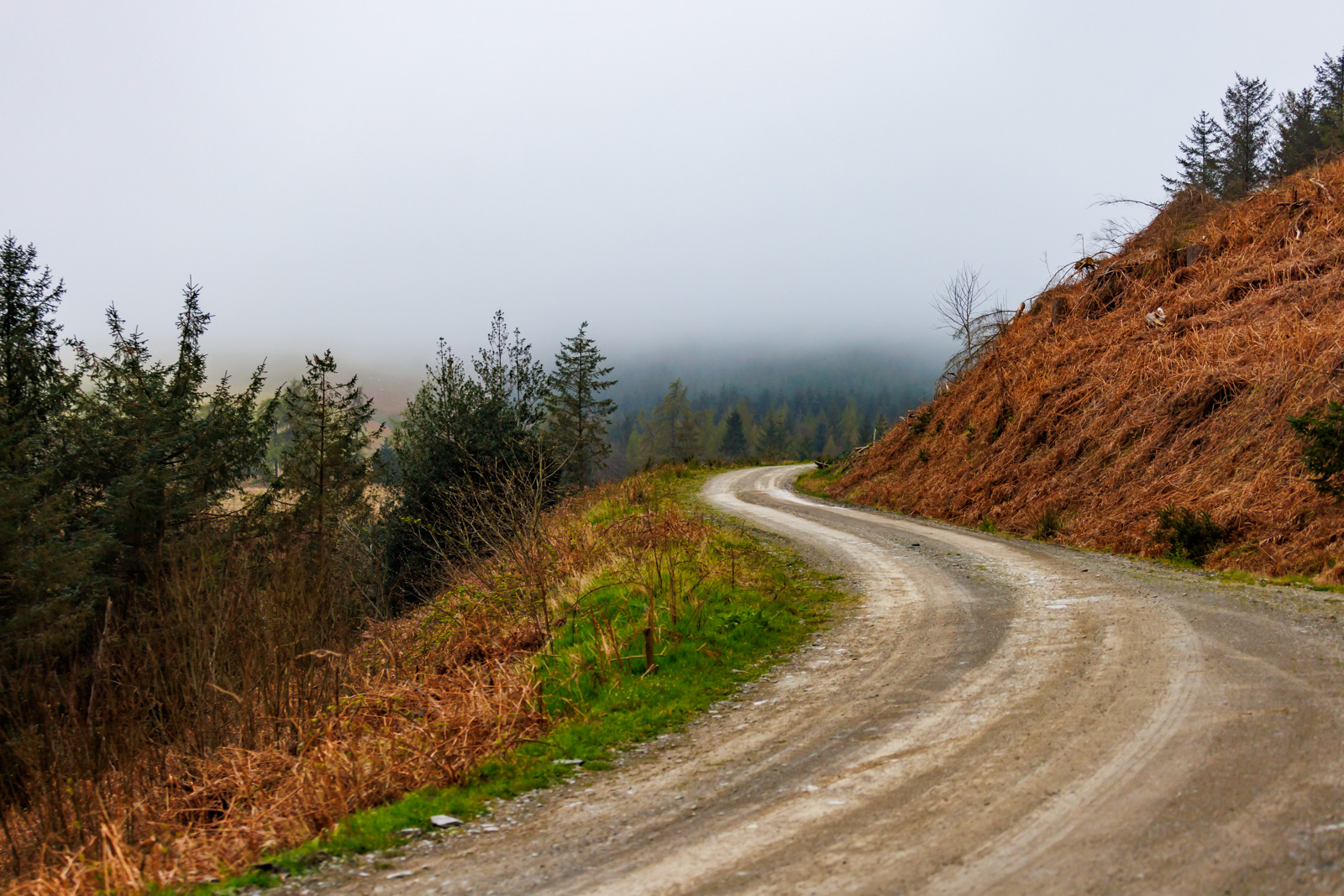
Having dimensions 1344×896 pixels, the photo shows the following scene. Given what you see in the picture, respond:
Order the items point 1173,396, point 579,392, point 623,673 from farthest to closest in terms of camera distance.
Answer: point 579,392 → point 1173,396 → point 623,673

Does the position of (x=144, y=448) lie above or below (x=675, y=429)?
below

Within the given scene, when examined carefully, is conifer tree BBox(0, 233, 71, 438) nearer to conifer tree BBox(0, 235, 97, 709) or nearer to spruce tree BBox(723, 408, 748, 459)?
conifer tree BBox(0, 235, 97, 709)

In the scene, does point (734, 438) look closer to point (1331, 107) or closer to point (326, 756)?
point (1331, 107)

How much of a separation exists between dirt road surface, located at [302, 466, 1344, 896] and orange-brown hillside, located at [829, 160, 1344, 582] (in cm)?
506

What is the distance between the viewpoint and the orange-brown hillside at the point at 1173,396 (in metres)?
12.2

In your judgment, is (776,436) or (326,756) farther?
(776,436)

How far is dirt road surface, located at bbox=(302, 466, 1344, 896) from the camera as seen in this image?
10.9 feet

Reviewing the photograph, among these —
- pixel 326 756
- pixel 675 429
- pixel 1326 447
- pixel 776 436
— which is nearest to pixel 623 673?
pixel 326 756

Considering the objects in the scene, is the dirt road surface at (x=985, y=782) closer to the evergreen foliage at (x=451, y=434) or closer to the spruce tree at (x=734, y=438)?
the evergreen foliage at (x=451, y=434)

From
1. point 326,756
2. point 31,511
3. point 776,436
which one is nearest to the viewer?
point 326,756

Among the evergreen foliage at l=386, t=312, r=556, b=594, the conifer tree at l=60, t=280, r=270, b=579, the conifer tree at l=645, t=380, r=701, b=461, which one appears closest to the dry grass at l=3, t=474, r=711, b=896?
the conifer tree at l=60, t=280, r=270, b=579

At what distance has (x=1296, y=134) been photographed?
129 ft

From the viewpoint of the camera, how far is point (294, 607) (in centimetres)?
973

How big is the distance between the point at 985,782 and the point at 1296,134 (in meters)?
50.6
